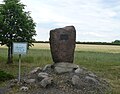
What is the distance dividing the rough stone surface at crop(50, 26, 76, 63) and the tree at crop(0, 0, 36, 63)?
504 inches

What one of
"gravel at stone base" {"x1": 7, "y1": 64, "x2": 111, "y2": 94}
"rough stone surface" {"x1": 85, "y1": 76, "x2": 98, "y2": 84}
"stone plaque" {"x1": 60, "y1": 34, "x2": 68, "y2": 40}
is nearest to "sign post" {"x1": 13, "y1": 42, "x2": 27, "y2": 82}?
"gravel at stone base" {"x1": 7, "y1": 64, "x2": 111, "y2": 94}

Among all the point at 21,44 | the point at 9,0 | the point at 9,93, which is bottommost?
the point at 9,93

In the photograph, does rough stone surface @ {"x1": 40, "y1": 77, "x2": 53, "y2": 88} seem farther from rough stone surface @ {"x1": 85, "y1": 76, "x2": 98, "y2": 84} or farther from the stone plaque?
the stone plaque

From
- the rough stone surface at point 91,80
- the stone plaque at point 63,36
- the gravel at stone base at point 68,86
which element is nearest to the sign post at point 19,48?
the gravel at stone base at point 68,86

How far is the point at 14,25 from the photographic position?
31141 mm

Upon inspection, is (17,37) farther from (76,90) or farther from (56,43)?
(76,90)

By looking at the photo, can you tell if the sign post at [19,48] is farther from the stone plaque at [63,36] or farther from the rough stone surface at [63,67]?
Result: the stone plaque at [63,36]

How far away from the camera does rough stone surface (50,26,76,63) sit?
18109 mm

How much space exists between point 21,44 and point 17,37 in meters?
14.3

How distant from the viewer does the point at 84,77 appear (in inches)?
668

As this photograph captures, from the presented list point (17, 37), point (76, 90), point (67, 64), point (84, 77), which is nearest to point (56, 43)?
point (67, 64)

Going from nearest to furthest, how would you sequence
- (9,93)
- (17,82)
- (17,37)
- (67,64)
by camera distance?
(9,93)
(17,82)
(67,64)
(17,37)

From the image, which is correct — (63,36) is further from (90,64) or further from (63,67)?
(90,64)

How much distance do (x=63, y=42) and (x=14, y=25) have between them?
13551 millimetres
